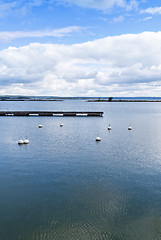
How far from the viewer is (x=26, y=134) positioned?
71.8m

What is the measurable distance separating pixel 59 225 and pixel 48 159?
73.1 ft

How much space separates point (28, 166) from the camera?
39125mm

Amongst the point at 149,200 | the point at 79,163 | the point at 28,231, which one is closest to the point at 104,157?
the point at 79,163

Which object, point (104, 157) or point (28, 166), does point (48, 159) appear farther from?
point (104, 157)

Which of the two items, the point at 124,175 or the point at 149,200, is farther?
the point at 124,175

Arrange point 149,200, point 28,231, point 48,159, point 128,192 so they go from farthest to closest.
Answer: point 48,159 → point 128,192 → point 149,200 → point 28,231

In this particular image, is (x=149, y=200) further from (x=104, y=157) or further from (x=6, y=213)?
(x=104, y=157)

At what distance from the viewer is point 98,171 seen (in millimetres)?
36469

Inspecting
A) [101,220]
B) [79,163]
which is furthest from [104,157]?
[101,220]

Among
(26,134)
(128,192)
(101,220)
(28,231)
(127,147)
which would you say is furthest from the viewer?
(26,134)

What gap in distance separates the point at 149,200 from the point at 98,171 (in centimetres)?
1124

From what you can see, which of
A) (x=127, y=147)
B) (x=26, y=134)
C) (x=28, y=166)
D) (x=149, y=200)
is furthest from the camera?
(x=26, y=134)

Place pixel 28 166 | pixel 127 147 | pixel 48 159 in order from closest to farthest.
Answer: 1. pixel 28 166
2. pixel 48 159
3. pixel 127 147

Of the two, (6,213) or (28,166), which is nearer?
(6,213)
